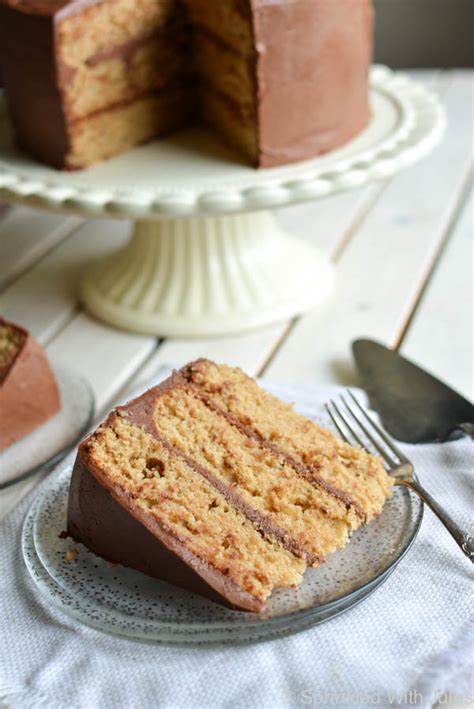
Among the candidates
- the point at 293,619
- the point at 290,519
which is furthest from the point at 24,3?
the point at 293,619

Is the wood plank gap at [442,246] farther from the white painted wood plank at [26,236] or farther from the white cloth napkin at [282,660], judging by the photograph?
the white painted wood plank at [26,236]

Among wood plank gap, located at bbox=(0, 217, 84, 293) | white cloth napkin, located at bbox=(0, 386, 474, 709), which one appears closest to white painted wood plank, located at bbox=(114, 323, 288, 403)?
wood plank gap, located at bbox=(0, 217, 84, 293)

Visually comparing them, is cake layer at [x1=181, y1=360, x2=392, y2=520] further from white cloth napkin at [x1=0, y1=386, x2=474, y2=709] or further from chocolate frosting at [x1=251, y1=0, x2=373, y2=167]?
→ chocolate frosting at [x1=251, y1=0, x2=373, y2=167]

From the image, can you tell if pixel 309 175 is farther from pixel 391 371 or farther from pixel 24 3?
pixel 24 3

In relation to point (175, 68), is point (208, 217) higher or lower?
lower

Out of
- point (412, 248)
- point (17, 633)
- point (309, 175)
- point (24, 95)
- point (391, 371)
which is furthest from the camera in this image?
point (412, 248)

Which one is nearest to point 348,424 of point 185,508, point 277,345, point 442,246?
point 185,508

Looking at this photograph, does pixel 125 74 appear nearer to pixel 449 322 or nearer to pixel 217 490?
pixel 449 322
